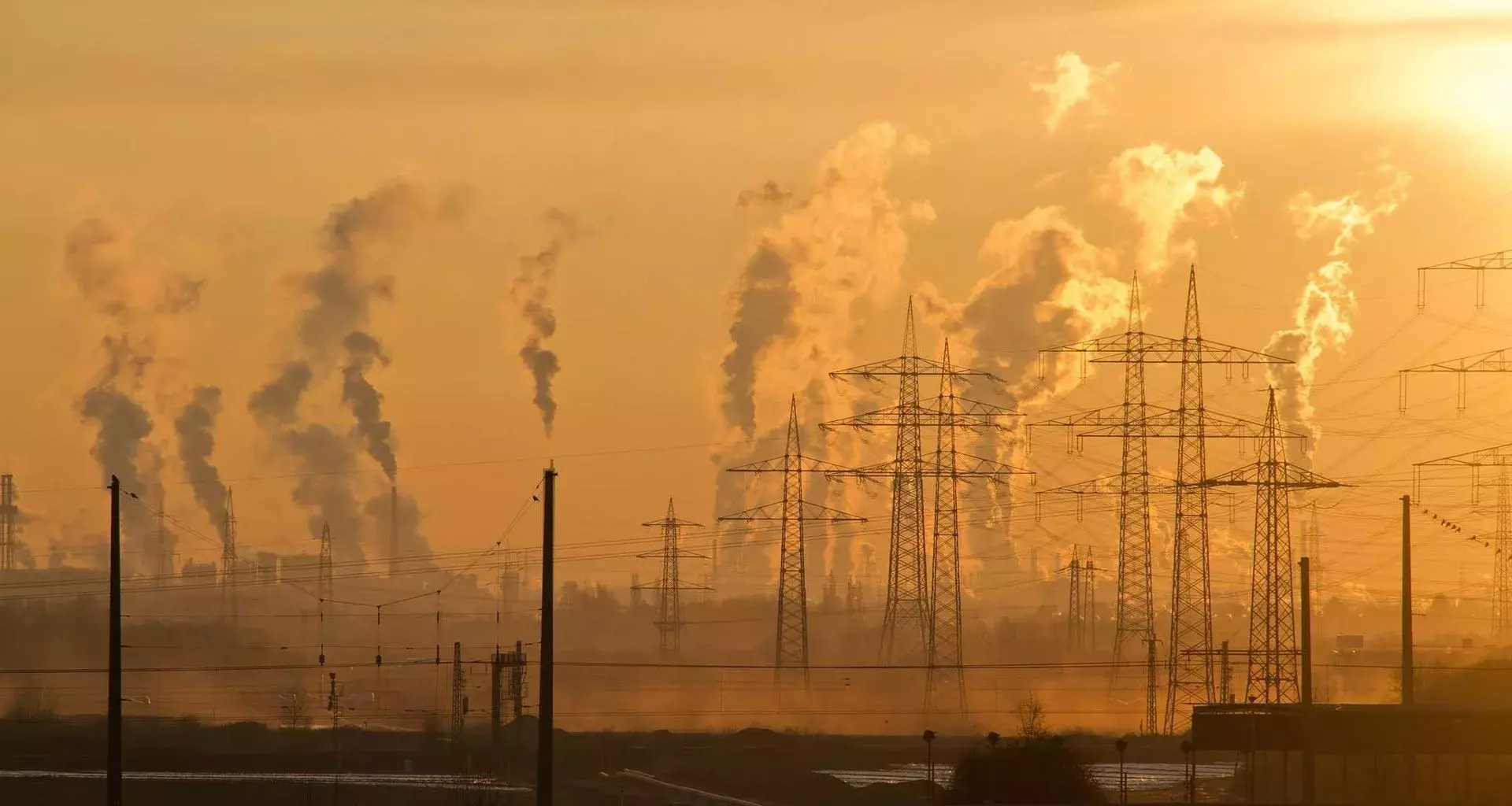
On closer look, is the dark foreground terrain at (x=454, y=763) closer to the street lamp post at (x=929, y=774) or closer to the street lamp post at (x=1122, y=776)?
the street lamp post at (x=929, y=774)

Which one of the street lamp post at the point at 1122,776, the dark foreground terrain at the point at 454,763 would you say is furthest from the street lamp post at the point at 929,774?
the street lamp post at the point at 1122,776

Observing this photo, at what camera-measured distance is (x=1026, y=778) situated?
7481cm

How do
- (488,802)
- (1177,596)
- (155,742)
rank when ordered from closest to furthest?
(488,802) → (1177,596) → (155,742)

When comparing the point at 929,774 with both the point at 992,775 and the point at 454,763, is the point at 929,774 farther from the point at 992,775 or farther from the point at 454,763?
the point at 454,763

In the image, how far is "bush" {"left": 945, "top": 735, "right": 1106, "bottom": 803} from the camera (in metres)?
72.9

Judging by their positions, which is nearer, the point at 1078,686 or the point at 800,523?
the point at 800,523

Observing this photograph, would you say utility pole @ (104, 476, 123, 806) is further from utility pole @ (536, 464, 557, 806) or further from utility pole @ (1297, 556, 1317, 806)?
utility pole @ (1297, 556, 1317, 806)

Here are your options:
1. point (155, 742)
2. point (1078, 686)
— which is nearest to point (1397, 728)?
point (155, 742)

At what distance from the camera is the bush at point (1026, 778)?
239 feet

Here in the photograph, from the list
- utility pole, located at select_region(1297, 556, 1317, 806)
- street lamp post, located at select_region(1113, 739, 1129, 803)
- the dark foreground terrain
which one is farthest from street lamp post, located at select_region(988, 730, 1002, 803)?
utility pole, located at select_region(1297, 556, 1317, 806)

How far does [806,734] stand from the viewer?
12244 cm

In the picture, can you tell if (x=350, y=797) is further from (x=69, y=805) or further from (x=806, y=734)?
(x=806, y=734)

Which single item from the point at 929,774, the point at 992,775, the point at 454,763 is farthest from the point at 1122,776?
the point at 454,763

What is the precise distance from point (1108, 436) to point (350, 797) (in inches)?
1608
